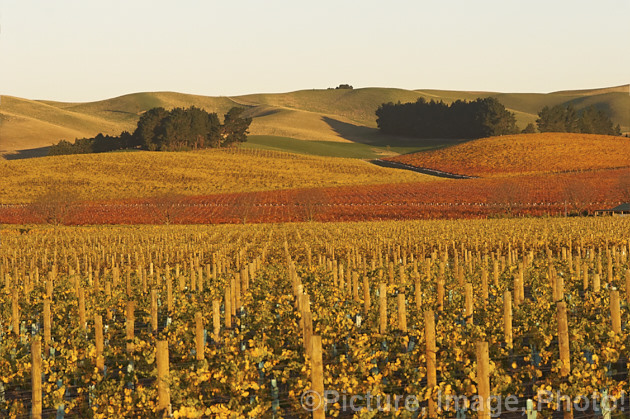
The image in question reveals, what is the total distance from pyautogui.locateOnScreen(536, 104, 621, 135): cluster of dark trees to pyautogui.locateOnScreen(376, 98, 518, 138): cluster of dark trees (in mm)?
6425

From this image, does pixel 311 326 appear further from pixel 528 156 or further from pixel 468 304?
pixel 528 156

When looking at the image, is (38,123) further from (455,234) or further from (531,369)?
(531,369)

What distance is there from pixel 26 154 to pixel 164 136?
110ft

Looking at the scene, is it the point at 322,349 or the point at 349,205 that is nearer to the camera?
the point at 322,349

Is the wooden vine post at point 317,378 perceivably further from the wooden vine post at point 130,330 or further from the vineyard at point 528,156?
the vineyard at point 528,156

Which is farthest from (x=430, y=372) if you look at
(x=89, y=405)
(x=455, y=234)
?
(x=455, y=234)

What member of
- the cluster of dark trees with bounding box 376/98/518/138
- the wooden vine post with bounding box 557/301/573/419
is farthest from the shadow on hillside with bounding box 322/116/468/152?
the wooden vine post with bounding box 557/301/573/419

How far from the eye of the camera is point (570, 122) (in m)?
156

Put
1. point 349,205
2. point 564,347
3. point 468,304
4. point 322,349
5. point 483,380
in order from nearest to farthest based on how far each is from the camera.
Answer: point 483,380 → point 564,347 → point 322,349 → point 468,304 → point 349,205

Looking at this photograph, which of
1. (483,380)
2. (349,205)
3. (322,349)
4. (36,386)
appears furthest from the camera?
(349,205)

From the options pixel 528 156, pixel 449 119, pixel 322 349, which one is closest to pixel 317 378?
pixel 322 349

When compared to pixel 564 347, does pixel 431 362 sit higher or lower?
lower

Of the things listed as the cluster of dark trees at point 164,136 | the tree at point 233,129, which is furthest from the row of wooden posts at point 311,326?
the tree at point 233,129

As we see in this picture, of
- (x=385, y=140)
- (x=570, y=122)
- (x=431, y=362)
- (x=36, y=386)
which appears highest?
(x=570, y=122)
